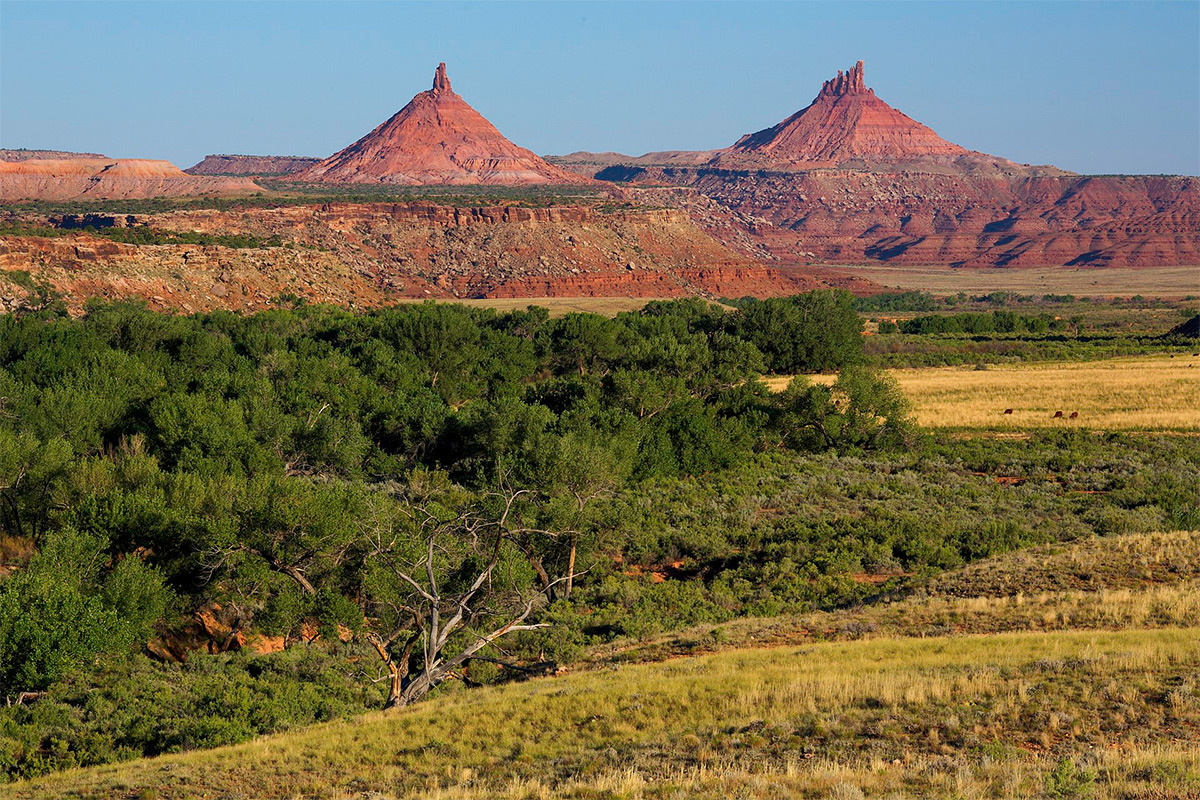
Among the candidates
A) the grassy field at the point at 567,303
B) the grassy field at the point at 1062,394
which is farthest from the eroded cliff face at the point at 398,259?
the grassy field at the point at 1062,394

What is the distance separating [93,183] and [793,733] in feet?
651

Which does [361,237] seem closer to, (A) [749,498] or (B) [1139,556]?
(A) [749,498]

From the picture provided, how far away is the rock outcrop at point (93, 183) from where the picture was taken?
179m

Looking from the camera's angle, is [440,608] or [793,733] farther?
[440,608]

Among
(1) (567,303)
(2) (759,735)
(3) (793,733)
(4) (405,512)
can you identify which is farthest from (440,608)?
(1) (567,303)

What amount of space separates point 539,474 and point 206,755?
722 inches

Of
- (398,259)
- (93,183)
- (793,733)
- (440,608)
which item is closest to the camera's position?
(793,733)

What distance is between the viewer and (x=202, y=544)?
2589cm

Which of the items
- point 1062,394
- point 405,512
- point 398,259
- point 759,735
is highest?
point 398,259

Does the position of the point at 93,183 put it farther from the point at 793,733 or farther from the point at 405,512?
the point at 793,733

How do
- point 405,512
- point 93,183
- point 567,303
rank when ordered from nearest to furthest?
point 405,512, point 567,303, point 93,183

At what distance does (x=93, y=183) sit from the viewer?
188 meters

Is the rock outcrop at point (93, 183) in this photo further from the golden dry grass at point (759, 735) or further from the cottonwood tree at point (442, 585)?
the golden dry grass at point (759, 735)

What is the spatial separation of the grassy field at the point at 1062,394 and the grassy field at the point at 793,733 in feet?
115
